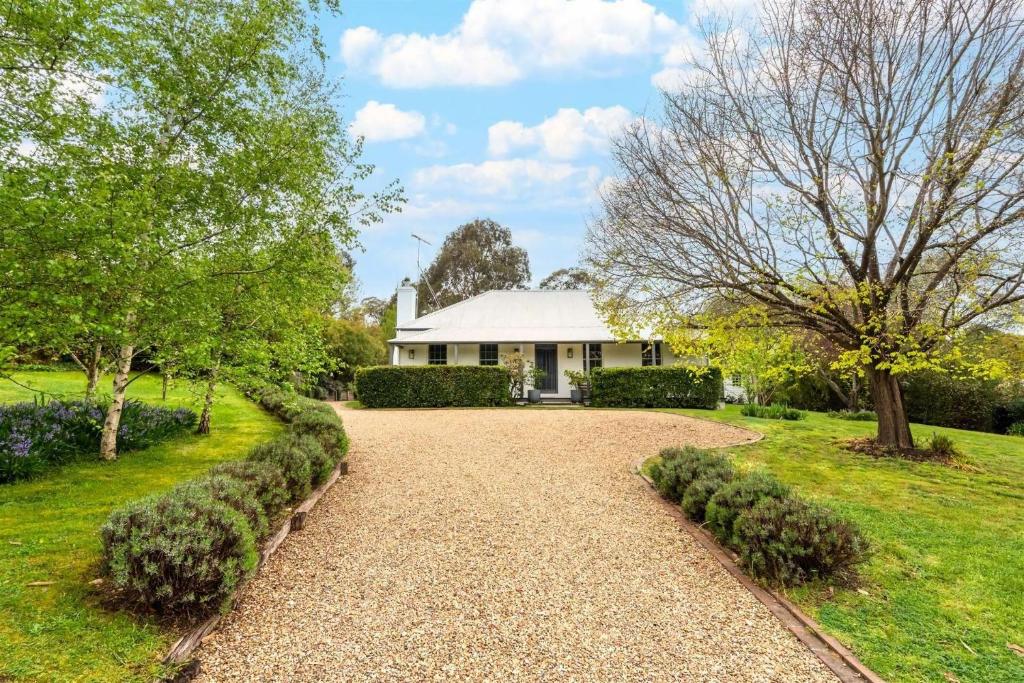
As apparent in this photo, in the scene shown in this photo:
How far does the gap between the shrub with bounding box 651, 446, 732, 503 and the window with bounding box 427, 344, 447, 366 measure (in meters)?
14.4

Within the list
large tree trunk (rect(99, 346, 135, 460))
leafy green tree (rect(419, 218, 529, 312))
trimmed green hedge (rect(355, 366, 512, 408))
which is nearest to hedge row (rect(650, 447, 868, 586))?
large tree trunk (rect(99, 346, 135, 460))

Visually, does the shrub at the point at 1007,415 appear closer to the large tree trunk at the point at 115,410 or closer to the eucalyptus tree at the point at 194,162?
the eucalyptus tree at the point at 194,162

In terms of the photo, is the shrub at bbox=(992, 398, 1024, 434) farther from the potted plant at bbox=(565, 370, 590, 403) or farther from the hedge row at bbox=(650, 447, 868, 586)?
the hedge row at bbox=(650, 447, 868, 586)

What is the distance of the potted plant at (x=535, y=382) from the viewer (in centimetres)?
1805

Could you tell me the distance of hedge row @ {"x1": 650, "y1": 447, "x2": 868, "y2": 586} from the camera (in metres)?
3.88

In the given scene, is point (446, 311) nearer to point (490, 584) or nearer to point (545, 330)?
point (545, 330)

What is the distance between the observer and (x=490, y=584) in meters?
3.99

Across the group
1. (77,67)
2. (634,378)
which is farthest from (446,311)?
(77,67)

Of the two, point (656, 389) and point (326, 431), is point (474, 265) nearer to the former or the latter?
point (656, 389)

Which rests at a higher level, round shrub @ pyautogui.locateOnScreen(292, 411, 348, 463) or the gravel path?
round shrub @ pyautogui.locateOnScreen(292, 411, 348, 463)

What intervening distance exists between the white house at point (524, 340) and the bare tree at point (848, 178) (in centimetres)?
925

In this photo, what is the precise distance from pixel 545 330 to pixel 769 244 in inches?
479

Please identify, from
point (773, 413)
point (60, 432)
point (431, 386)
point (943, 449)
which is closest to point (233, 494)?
point (60, 432)

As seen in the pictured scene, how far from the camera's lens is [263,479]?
191 inches
